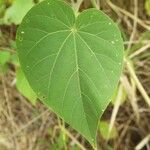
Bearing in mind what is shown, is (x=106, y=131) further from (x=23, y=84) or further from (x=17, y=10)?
(x=17, y=10)

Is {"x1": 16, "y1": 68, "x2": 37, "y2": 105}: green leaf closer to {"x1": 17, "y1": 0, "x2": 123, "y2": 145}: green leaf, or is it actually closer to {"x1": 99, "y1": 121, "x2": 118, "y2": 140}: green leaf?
{"x1": 99, "y1": 121, "x2": 118, "y2": 140}: green leaf

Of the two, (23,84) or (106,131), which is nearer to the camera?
(23,84)

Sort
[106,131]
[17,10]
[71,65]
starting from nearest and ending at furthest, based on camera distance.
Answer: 1. [71,65]
2. [17,10]
3. [106,131]

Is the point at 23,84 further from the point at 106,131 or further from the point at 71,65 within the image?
→ the point at 71,65

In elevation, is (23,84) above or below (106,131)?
above

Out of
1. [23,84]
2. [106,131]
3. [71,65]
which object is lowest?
[106,131]

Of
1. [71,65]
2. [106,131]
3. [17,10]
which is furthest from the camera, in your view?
[106,131]

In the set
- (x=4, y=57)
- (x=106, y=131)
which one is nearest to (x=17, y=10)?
(x=4, y=57)
